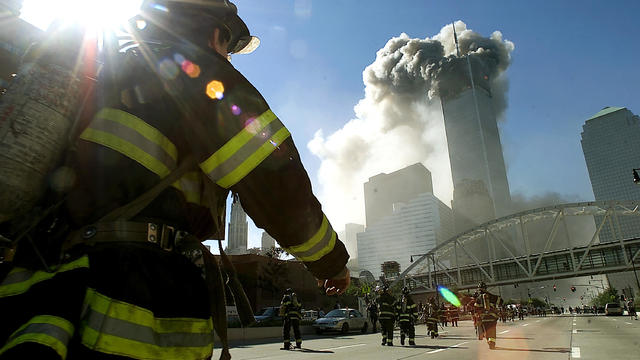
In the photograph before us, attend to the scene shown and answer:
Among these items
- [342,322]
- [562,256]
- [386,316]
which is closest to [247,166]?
[386,316]

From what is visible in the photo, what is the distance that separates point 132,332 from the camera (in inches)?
48.8

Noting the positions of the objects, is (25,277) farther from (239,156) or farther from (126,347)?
(239,156)

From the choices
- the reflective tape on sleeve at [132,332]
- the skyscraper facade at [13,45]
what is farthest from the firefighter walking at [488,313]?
the skyscraper facade at [13,45]

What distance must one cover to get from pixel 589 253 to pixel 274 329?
75868 mm

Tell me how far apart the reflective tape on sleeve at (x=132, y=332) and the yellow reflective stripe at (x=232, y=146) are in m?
0.53

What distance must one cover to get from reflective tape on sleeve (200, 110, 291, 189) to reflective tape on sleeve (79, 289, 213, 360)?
1.68 feet

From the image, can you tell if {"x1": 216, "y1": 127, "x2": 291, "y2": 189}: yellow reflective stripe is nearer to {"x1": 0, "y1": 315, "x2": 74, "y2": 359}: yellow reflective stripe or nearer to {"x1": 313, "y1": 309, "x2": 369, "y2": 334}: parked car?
{"x1": 0, "y1": 315, "x2": 74, "y2": 359}: yellow reflective stripe

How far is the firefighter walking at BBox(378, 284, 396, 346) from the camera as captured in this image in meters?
11.9

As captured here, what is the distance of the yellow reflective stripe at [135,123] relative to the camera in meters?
1.49

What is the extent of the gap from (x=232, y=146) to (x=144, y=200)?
36 centimetres

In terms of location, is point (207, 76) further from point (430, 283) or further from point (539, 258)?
point (430, 283)

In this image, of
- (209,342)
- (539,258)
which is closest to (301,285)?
(539,258)

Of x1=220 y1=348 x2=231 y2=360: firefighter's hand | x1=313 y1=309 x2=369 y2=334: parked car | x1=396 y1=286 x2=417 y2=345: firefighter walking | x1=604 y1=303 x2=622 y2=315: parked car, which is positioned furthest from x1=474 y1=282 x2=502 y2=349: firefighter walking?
x1=604 y1=303 x2=622 y2=315: parked car

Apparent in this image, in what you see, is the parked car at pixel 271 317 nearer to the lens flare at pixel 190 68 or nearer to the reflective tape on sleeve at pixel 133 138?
the reflective tape on sleeve at pixel 133 138
